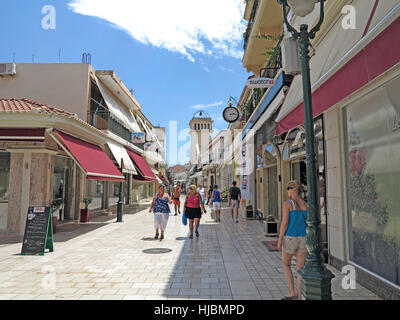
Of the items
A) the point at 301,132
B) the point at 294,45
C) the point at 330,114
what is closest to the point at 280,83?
the point at 301,132

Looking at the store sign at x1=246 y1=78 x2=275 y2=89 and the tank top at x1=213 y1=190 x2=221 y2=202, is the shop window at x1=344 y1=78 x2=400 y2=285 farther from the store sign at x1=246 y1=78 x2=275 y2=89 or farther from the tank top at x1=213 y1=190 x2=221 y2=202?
the tank top at x1=213 y1=190 x2=221 y2=202

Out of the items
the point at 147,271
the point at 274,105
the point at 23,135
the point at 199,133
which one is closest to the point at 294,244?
the point at 147,271

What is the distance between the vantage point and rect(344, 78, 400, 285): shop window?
3.96m

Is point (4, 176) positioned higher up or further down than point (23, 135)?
further down

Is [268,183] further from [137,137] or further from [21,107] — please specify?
[137,137]

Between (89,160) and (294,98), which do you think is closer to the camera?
(294,98)

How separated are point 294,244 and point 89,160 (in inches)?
340

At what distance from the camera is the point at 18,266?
5.96 metres

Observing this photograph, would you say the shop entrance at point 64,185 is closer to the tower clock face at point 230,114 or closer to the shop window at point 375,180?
the tower clock face at point 230,114

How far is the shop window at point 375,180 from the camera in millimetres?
3959

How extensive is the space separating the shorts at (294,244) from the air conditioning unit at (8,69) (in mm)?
15699

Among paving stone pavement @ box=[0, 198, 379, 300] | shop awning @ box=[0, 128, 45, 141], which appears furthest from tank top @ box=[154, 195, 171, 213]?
shop awning @ box=[0, 128, 45, 141]
